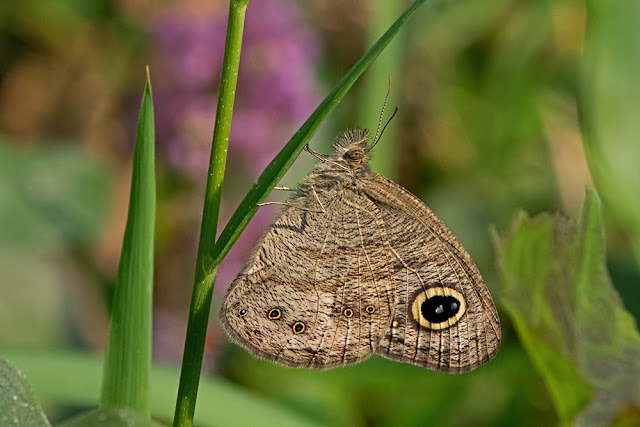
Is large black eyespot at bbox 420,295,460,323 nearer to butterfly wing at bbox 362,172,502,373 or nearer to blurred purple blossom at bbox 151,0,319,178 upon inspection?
butterfly wing at bbox 362,172,502,373

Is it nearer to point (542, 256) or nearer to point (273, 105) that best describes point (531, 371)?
point (542, 256)

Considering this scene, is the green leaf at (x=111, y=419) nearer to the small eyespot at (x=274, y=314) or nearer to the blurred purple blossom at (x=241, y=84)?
the small eyespot at (x=274, y=314)

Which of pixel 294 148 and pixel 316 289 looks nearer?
pixel 294 148

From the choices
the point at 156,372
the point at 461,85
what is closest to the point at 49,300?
the point at 156,372

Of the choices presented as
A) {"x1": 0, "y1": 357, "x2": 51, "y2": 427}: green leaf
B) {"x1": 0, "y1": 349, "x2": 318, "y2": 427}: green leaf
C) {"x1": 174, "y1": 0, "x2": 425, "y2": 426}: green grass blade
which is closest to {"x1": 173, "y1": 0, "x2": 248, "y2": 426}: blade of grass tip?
{"x1": 174, "y1": 0, "x2": 425, "y2": 426}: green grass blade

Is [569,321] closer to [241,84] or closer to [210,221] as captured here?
[210,221]

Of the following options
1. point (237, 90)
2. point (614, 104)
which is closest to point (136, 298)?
point (614, 104)

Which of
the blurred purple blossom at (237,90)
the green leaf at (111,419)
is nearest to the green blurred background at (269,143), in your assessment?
the blurred purple blossom at (237,90)
